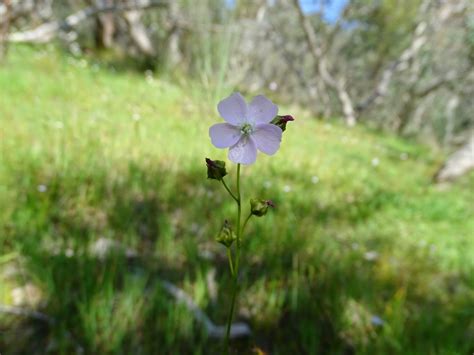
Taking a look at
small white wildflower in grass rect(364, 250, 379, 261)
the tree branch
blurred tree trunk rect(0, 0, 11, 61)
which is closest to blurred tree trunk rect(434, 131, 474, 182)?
small white wildflower in grass rect(364, 250, 379, 261)

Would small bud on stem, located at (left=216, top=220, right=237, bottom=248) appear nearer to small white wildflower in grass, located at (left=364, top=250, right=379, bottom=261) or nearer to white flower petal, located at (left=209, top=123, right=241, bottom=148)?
white flower petal, located at (left=209, top=123, right=241, bottom=148)

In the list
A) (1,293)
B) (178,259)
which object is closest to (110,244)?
(178,259)

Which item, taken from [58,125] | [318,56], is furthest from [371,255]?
[318,56]

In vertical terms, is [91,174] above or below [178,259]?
above

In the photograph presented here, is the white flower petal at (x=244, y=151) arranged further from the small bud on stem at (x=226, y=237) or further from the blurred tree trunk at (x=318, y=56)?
the blurred tree trunk at (x=318, y=56)

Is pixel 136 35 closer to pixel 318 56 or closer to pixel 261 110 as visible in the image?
pixel 318 56

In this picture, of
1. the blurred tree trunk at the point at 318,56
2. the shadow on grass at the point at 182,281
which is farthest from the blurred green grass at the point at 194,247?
the blurred tree trunk at the point at 318,56

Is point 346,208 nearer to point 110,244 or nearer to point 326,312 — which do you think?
point 326,312
